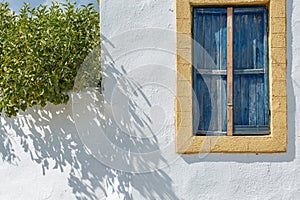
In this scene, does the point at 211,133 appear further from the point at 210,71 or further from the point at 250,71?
the point at 250,71

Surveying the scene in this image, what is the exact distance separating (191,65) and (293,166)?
1404 mm

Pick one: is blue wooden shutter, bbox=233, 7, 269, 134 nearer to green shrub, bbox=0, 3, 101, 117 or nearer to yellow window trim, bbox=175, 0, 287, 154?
yellow window trim, bbox=175, 0, 287, 154

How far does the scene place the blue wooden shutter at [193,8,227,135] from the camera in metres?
5.16

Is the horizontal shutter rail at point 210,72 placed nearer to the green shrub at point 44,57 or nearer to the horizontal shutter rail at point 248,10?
the horizontal shutter rail at point 248,10

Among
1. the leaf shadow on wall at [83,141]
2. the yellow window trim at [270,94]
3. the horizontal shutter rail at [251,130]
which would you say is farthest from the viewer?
the leaf shadow on wall at [83,141]

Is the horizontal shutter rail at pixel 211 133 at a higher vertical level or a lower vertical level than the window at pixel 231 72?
lower

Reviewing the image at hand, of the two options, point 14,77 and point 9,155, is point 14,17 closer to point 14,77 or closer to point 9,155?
point 14,77

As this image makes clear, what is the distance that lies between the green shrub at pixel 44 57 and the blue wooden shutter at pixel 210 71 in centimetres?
122

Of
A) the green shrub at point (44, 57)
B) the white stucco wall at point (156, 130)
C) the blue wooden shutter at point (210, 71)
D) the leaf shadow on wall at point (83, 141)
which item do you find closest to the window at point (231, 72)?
the blue wooden shutter at point (210, 71)

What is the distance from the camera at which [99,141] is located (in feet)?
18.7

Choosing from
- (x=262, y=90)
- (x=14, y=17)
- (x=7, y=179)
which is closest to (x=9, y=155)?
(x=7, y=179)

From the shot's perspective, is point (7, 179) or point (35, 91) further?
point (7, 179)

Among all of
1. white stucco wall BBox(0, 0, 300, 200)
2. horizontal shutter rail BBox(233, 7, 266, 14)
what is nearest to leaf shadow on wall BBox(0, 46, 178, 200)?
white stucco wall BBox(0, 0, 300, 200)

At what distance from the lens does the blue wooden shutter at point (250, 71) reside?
515cm
